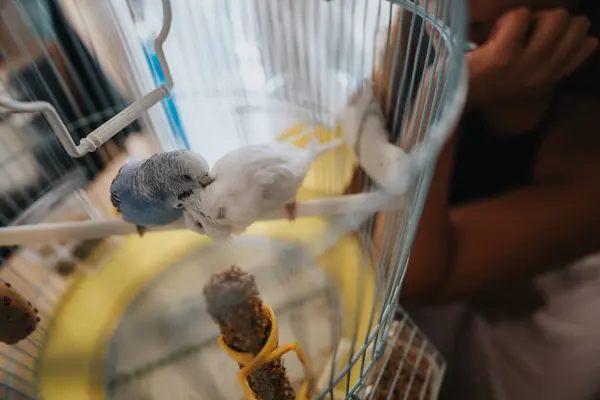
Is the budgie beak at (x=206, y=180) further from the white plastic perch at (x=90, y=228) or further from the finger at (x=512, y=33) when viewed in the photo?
the finger at (x=512, y=33)

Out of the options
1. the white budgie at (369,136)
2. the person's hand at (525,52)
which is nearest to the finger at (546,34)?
the person's hand at (525,52)

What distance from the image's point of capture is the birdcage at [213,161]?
245 mm

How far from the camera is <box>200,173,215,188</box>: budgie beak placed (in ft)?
0.97

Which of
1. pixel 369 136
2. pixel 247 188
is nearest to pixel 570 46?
pixel 369 136

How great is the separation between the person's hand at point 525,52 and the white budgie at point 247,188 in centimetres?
18

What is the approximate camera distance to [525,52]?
385 millimetres

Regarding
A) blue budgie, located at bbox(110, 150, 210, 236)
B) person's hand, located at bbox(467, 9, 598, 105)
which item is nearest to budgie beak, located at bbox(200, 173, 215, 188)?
blue budgie, located at bbox(110, 150, 210, 236)

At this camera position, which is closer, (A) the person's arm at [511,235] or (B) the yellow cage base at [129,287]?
(B) the yellow cage base at [129,287]

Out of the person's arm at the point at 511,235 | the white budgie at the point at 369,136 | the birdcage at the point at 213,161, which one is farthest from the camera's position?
the person's arm at the point at 511,235

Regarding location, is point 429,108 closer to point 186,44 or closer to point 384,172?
point 384,172

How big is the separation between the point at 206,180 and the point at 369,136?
169 millimetres

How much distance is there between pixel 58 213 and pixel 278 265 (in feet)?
1.07

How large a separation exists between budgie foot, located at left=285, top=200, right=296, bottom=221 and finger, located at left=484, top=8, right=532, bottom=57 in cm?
21

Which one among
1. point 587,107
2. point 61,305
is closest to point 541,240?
point 587,107
